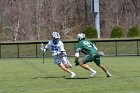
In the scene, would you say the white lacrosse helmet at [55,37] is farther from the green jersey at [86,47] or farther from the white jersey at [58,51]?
the green jersey at [86,47]

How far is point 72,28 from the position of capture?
2889 inches

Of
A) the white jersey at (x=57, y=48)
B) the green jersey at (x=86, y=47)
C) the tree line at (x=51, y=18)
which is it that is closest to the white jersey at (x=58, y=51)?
the white jersey at (x=57, y=48)

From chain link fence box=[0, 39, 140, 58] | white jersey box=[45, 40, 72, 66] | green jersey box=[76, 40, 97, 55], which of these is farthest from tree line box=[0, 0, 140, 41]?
green jersey box=[76, 40, 97, 55]

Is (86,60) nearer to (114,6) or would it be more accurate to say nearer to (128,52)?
(128,52)

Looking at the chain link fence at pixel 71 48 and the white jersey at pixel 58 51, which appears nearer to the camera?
the white jersey at pixel 58 51

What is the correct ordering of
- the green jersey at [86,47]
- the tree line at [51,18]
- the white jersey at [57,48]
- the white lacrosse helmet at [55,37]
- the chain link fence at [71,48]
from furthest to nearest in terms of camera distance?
the tree line at [51,18]
the chain link fence at [71,48]
the white jersey at [57,48]
the white lacrosse helmet at [55,37]
the green jersey at [86,47]

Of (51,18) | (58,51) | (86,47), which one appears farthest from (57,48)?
(51,18)

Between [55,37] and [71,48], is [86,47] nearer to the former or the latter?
[55,37]

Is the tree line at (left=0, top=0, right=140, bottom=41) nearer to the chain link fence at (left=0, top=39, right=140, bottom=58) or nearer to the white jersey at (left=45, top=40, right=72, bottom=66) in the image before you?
the chain link fence at (left=0, top=39, right=140, bottom=58)

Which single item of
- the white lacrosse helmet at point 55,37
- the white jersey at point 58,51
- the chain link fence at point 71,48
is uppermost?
the white lacrosse helmet at point 55,37

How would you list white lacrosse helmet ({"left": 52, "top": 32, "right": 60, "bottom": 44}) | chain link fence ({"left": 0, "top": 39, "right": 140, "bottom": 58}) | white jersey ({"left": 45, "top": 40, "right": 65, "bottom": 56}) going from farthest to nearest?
chain link fence ({"left": 0, "top": 39, "right": 140, "bottom": 58}) → white jersey ({"left": 45, "top": 40, "right": 65, "bottom": 56}) → white lacrosse helmet ({"left": 52, "top": 32, "right": 60, "bottom": 44})

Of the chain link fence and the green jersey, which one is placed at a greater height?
the green jersey

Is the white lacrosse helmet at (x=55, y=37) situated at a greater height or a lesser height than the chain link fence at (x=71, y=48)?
greater

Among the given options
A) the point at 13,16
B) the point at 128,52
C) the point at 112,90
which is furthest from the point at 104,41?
the point at 112,90
